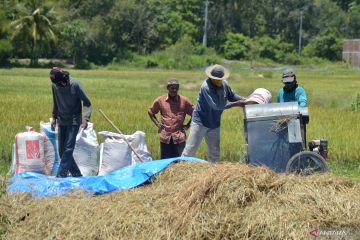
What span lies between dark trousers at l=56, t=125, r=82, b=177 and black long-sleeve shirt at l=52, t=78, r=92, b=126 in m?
0.10

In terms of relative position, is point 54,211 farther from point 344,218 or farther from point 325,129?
point 325,129

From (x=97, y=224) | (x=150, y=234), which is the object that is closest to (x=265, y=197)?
(x=150, y=234)

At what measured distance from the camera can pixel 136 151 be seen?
8625 millimetres

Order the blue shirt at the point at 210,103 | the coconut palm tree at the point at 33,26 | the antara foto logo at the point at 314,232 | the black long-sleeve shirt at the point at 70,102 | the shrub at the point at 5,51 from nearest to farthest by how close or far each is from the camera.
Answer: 1. the antara foto logo at the point at 314,232
2. the blue shirt at the point at 210,103
3. the black long-sleeve shirt at the point at 70,102
4. the shrub at the point at 5,51
5. the coconut palm tree at the point at 33,26

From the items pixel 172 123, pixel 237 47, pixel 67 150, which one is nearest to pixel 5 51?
pixel 237 47

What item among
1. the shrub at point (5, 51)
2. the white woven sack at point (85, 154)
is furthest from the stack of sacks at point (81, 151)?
the shrub at point (5, 51)

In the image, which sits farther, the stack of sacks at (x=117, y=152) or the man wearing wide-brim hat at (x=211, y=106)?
the stack of sacks at (x=117, y=152)

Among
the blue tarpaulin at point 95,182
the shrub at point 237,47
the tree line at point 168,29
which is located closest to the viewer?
the blue tarpaulin at point 95,182

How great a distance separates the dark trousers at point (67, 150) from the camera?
8.30 m

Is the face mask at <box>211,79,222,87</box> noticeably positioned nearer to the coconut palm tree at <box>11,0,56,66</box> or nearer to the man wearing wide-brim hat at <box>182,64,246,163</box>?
the man wearing wide-brim hat at <box>182,64,246,163</box>

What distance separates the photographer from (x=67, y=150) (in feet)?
27.3

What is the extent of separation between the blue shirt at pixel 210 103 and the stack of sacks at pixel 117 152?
882mm

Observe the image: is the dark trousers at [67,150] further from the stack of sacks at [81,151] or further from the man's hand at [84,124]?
the stack of sacks at [81,151]

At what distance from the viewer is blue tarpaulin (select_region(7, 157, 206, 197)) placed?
6.95m
